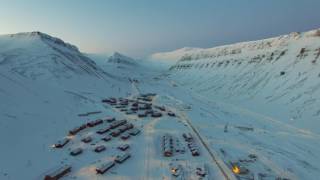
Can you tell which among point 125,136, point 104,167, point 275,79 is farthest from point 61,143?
point 275,79

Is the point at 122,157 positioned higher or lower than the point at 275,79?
lower

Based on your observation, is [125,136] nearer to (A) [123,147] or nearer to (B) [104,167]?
(A) [123,147]

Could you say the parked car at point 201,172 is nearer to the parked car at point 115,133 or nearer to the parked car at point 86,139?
the parked car at point 115,133

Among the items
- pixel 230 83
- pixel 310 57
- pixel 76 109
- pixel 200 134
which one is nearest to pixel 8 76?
pixel 76 109

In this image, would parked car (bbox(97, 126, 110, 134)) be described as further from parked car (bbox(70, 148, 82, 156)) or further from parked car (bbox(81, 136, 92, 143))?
parked car (bbox(70, 148, 82, 156))

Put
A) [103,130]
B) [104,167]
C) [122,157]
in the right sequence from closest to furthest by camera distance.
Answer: [104,167] < [122,157] < [103,130]

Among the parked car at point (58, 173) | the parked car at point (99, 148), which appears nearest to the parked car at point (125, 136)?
the parked car at point (99, 148)
